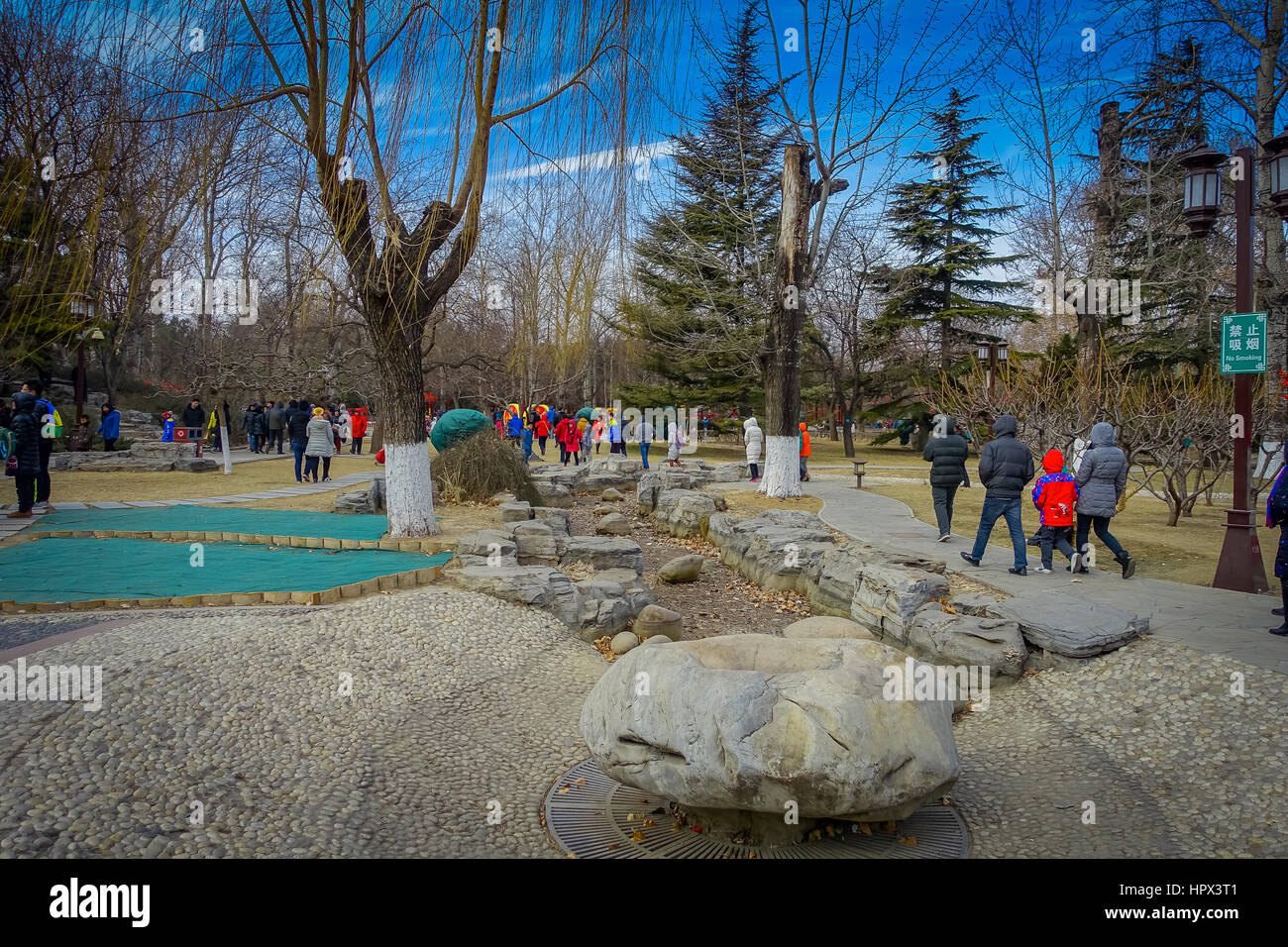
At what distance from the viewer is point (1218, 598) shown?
750 cm

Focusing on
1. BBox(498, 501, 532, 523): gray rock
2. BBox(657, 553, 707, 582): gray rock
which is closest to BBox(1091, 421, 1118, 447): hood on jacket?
BBox(657, 553, 707, 582): gray rock

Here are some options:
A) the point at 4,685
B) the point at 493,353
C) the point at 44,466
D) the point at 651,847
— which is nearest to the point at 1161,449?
the point at 651,847

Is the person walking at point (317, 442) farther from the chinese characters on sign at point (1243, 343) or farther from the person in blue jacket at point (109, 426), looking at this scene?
the chinese characters on sign at point (1243, 343)

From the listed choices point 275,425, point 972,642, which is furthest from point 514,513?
point 275,425

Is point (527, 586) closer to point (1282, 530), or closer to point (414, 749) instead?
point (414, 749)

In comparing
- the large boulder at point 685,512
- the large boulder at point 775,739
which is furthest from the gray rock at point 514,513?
the large boulder at point 775,739

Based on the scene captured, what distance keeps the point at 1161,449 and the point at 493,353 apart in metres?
25.2

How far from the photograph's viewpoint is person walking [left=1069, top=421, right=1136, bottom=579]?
8805 millimetres

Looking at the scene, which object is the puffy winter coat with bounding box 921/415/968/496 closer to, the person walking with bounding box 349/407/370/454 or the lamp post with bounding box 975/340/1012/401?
the lamp post with bounding box 975/340/1012/401

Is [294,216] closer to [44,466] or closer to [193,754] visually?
[193,754]

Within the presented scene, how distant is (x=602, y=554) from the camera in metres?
9.80

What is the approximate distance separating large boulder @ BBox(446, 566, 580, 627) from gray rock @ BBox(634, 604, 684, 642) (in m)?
0.64

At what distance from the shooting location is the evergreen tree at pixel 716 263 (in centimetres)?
1686

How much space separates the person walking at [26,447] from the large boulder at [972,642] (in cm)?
1187
